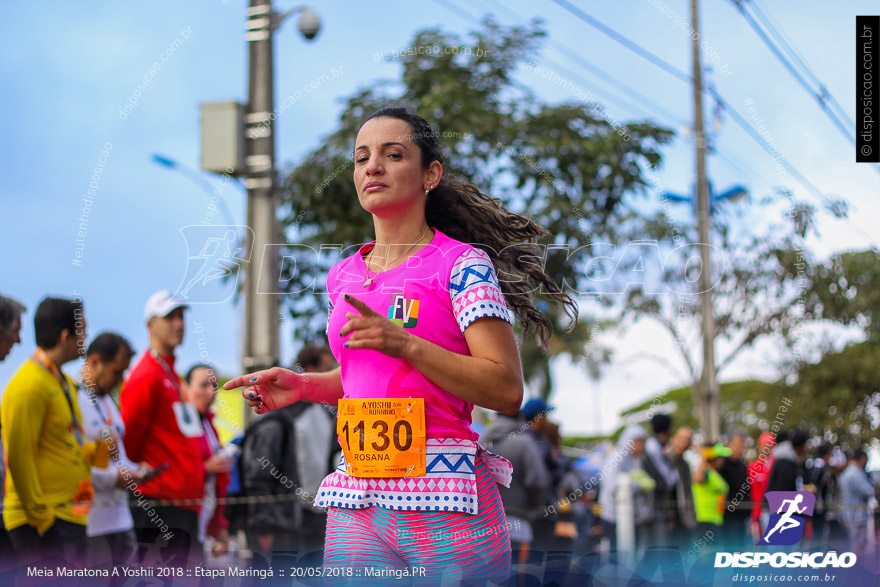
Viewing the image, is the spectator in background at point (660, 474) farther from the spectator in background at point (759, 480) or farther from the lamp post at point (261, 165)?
the lamp post at point (261, 165)

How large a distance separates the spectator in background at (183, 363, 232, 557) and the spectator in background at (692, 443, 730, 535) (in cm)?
454

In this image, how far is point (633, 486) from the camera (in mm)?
8602

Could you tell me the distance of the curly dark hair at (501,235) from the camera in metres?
2.49

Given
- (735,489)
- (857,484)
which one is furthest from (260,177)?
(857,484)

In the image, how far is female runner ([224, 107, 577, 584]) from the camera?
6.68 feet

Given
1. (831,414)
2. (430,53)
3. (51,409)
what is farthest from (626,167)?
(831,414)

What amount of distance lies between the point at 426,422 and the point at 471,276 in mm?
330

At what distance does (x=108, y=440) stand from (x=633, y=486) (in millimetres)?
5350

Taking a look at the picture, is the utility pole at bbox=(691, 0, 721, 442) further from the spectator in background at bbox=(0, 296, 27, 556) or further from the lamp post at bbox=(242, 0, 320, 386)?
the spectator in background at bbox=(0, 296, 27, 556)

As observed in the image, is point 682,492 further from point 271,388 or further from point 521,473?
point 271,388

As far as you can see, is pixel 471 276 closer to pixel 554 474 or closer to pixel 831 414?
pixel 554 474

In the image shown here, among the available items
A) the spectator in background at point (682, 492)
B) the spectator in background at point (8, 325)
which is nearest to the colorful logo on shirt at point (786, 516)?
the spectator in background at point (8, 325)

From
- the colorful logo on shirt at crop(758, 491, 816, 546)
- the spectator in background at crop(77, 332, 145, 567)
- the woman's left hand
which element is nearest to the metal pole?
the spectator in background at crop(77, 332, 145, 567)

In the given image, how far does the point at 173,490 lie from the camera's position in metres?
4.72
